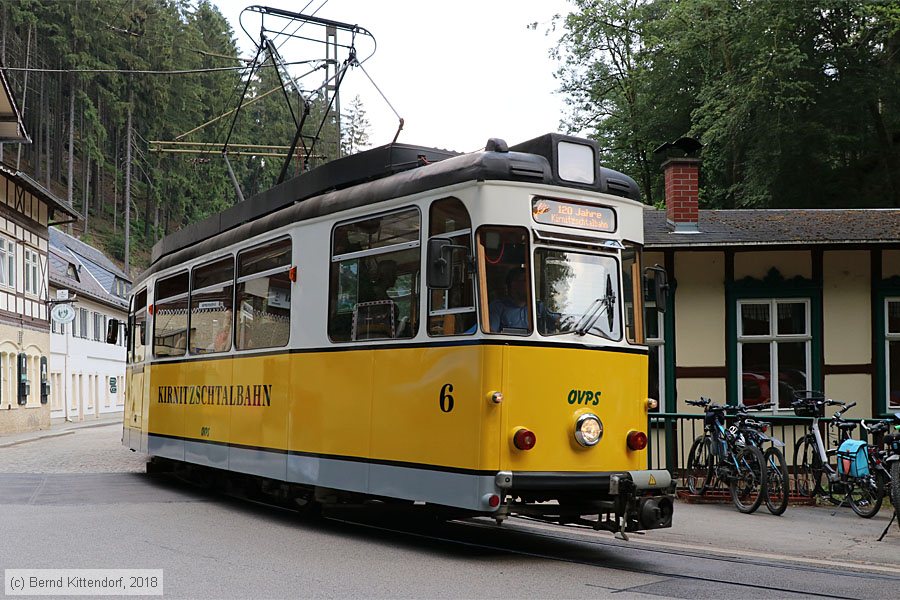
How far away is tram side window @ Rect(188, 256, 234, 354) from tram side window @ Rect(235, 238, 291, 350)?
334 mm

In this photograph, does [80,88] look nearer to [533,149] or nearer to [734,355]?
[734,355]

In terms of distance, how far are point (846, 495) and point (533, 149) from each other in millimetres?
5774

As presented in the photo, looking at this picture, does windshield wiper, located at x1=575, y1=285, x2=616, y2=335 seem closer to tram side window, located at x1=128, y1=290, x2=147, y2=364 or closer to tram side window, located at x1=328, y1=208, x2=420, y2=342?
tram side window, located at x1=328, y1=208, x2=420, y2=342

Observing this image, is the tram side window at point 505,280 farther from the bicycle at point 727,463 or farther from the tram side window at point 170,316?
the tram side window at point 170,316

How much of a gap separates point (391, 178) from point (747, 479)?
5.43 m

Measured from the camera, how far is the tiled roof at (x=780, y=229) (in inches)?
618

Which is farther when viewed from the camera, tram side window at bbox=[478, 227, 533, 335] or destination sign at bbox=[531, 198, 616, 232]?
destination sign at bbox=[531, 198, 616, 232]

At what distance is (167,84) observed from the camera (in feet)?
214

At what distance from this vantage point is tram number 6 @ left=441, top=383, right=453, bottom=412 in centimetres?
859

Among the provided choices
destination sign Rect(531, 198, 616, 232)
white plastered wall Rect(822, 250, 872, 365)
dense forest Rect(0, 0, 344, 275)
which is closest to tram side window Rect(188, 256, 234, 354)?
destination sign Rect(531, 198, 616, 232)

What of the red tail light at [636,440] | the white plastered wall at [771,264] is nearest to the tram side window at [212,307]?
the red tail light at [636,440]

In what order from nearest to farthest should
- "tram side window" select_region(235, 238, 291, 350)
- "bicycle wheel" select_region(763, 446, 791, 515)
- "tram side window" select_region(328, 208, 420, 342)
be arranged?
"tram side window" select_region(328, 208, 420, 342), "tram side window" select_region(235, 238, 291, 350), "bicycle wheel" select_region(763, 446, 791, 515)

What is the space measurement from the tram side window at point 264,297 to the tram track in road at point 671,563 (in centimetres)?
206

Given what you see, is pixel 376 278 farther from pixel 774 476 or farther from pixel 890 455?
pixel 890 455
